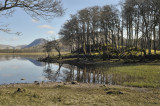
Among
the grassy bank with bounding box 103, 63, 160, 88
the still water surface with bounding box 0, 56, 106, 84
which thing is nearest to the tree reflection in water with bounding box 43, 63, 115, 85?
the still water surface with bounding box 0, 56, 106, 84

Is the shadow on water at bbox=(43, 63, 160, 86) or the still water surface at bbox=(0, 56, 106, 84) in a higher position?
the shadow on water at bbox=(43, 63, 160, 86)

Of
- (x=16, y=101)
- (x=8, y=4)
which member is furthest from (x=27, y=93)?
(x=8, y=4)

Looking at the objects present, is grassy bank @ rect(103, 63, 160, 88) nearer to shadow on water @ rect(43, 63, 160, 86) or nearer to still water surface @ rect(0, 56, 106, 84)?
shadow on water @ rect(43, 63, 160, 86)

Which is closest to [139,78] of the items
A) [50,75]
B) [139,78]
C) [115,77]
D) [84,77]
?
[139,78]

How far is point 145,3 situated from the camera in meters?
34.8

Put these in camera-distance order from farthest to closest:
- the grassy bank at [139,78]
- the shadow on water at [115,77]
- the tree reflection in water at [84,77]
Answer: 1. the tree reflection in water at [84,77]
2. the shadow on water at [115,77]
3. the grassy bank at [139,78]

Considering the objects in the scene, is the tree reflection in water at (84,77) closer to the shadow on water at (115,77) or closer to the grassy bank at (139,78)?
the shadow on water at (115,77)

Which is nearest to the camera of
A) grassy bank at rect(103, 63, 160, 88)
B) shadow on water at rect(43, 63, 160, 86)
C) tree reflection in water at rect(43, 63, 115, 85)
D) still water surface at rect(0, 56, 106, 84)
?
grassy bank at rect(103, 63, 160, 88)

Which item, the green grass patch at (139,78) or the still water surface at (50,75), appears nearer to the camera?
the green grass patch at (139,78)

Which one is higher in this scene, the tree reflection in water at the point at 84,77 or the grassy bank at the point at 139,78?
the grassy bank at the point at 139,78

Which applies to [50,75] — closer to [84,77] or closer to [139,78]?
[84,77]

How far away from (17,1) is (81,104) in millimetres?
7885

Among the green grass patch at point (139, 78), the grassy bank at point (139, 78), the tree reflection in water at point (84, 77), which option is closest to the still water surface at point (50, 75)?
the tree reflection in water at point (84, 77)

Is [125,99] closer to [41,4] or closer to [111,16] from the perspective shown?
[41,4]
